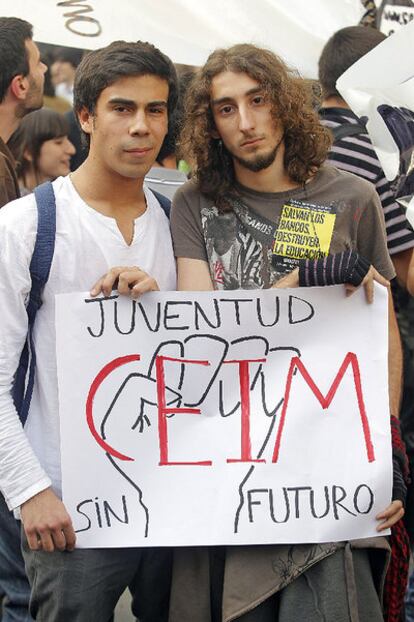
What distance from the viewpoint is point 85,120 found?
3.17m

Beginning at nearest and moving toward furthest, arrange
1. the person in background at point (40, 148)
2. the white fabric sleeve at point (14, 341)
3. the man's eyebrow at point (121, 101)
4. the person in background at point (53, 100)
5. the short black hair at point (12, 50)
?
1. the white fabric sleeve at point (14, 341)
2. the man's eyebrow at point (121, 101)
3. the short black hair at point (12, 50)
4. the person in background at point (40, 148)
5. the person in background at point (53, 100)

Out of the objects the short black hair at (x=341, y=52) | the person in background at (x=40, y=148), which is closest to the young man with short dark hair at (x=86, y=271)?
the short black hair at (x=341, y=52)

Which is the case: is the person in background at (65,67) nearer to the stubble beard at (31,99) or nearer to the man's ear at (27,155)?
the man's ear at (27,155)

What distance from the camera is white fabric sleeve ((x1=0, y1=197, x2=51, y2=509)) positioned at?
2.88 metres

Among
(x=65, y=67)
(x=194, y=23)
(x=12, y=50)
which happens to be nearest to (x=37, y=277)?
(x=12, y=50)

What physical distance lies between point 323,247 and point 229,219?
262 millimetres

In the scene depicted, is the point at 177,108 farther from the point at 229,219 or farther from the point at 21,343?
the point at 21,343

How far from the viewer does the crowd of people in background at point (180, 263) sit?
2912mm

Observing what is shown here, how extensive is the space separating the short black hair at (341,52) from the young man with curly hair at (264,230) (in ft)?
3.38

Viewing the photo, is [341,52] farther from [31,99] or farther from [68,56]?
[68,56]

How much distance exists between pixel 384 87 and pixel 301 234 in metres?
0.51

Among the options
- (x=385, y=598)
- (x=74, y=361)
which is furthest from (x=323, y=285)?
(x=385, y=598)

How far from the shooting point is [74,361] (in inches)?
117

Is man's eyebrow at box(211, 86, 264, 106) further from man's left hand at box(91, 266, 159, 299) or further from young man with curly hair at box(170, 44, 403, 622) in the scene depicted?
man's left hand at box(91, 266, 159, 299)
